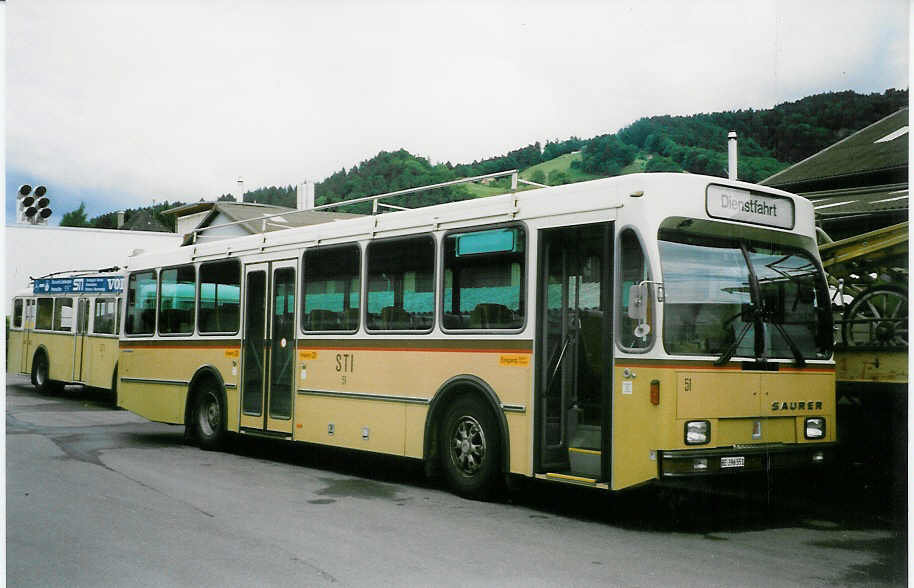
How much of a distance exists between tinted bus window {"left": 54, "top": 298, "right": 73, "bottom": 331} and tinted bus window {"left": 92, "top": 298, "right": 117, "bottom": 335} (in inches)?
57.0

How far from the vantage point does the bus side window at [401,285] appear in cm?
963

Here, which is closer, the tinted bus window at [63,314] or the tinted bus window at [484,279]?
the tinted bus window at [484,279]

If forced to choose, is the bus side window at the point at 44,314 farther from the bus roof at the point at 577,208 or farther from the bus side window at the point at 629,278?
the bus side window at the point at 629,278

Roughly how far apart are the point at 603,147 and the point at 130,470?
8815 millimetres

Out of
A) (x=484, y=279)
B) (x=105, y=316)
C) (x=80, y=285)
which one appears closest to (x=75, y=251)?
(x=80, y=285)

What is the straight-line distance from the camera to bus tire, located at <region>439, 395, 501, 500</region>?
8.73m

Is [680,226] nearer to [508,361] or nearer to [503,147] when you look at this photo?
[508,361]

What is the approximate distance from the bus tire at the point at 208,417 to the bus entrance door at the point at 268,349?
643 mm

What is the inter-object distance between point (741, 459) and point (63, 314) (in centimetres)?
1930

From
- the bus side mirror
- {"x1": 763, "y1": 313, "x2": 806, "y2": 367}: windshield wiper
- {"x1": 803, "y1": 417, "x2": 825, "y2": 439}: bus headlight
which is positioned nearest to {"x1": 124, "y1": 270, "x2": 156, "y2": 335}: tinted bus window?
the bus side mirror

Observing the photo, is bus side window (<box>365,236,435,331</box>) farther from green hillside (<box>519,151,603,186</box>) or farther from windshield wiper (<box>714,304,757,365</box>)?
windshield wiper (<box>714,304,757,365</box>)

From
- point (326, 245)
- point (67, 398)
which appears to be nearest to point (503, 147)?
point (326, 245)

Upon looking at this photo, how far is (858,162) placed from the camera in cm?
1127

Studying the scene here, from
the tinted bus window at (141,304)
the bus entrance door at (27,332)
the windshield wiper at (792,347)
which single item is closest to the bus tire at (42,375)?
the bus entrance door at (27,332)
